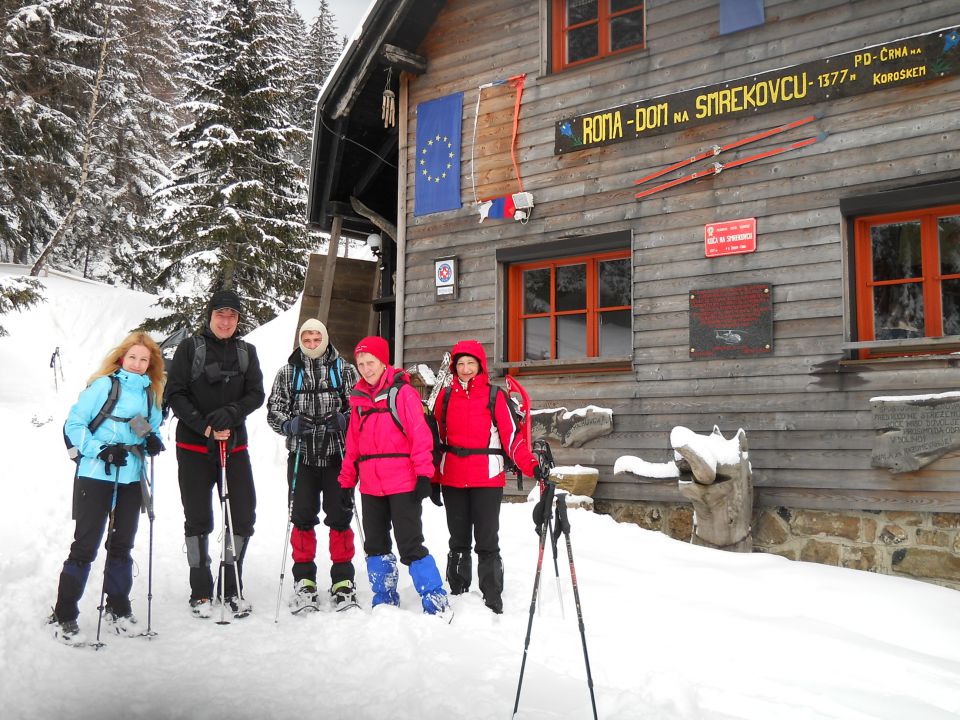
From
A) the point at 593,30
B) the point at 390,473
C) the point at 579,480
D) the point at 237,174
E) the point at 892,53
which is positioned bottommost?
the point at 579,480

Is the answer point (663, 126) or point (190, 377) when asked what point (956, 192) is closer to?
point (663, 126)

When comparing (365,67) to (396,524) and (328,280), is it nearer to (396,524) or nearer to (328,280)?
(328,280)

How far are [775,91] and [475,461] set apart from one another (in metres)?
4.45

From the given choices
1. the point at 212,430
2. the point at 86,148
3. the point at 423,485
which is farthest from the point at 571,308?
the point at 86,148

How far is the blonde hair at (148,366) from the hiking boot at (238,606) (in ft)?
4.28

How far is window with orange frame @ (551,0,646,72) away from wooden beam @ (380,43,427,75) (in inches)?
66.6

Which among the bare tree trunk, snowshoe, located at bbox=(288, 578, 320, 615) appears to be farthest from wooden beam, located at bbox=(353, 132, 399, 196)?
the bare tree trunk

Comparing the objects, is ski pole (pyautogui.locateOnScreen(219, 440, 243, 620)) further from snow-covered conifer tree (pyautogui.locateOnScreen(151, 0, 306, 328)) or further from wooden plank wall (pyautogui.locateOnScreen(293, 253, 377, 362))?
snow-covered conifer tree (pyautogui.locateOnScreen(151, 0, 306, 328))

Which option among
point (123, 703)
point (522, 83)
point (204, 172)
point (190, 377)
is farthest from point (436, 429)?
point (204, 172)

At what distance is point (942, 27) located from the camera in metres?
6.44

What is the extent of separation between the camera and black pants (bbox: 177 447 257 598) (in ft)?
16.5

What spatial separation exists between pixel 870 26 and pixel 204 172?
16.8 metres

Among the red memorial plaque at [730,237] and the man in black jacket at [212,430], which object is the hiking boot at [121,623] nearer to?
the man in black jacket at [212,430]

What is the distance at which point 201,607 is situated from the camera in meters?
4.92
